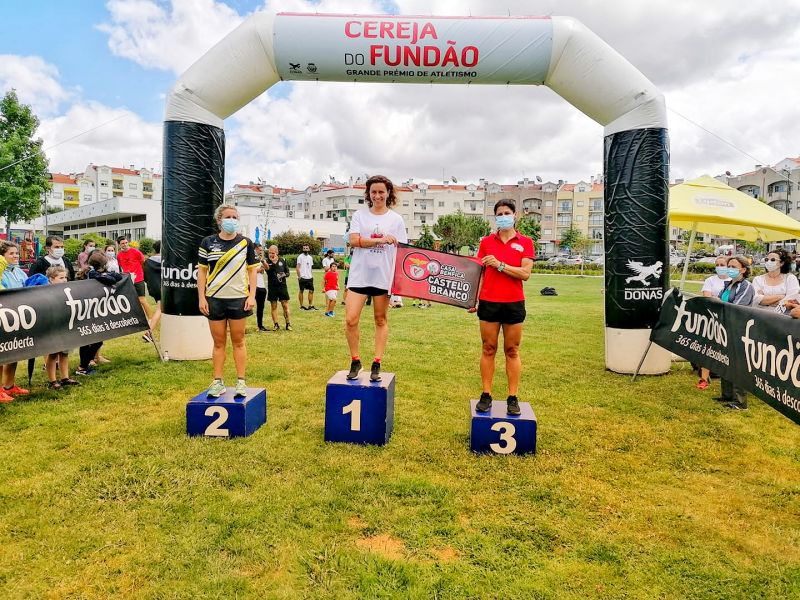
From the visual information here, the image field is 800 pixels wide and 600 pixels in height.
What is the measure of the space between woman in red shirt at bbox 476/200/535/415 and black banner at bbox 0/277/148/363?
4.98 metres

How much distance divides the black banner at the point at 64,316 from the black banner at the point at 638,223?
709cm

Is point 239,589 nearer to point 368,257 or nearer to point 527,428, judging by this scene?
point 527,428

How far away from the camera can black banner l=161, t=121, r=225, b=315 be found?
7641mm

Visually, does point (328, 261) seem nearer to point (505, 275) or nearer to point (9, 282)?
point (9, 282)

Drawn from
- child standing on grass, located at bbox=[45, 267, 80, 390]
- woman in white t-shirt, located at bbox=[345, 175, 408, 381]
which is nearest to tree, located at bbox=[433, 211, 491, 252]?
child standing on grass, located at bbox=[45, 267, 80, 390]

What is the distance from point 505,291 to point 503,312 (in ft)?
0.64

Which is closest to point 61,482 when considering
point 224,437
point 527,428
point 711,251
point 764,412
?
point 224,437

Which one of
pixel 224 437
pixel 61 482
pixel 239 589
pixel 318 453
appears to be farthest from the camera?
pixel 224 437

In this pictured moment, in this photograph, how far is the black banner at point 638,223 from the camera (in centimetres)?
739

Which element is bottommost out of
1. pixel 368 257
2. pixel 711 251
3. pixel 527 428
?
pixel 527 428

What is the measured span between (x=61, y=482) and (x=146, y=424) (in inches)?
52.7

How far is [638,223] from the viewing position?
7.47 meters

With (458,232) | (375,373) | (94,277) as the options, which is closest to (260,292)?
(94,277)

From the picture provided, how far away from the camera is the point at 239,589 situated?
8.63ft
